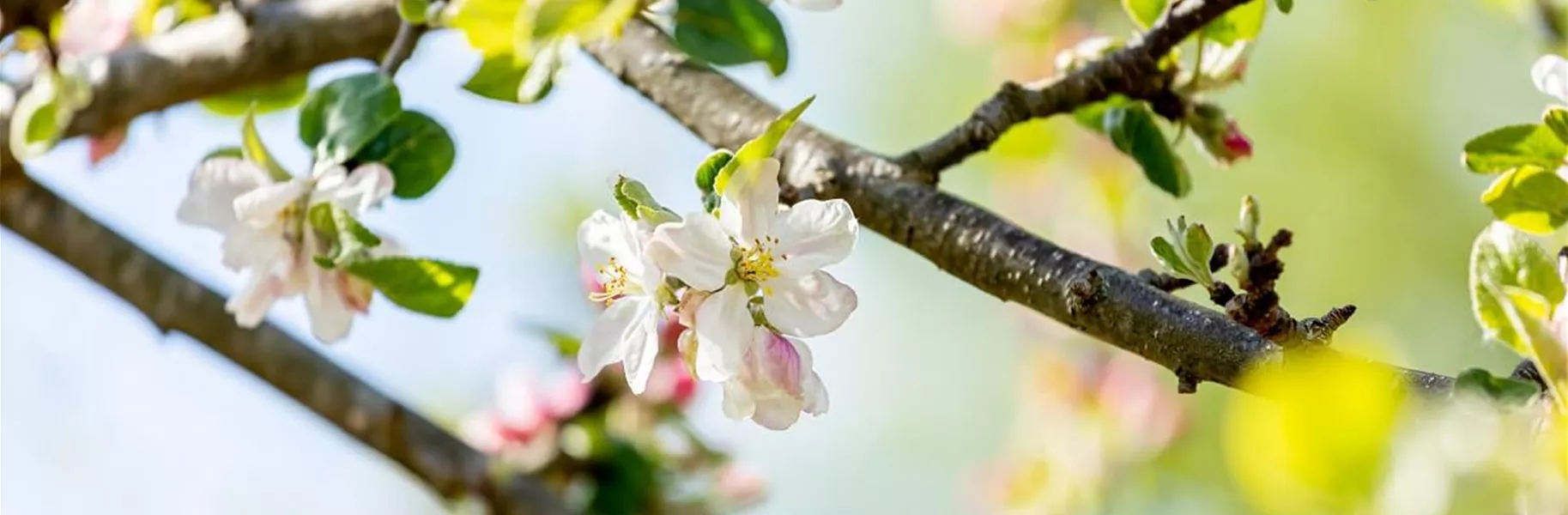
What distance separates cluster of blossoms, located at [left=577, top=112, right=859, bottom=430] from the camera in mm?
405

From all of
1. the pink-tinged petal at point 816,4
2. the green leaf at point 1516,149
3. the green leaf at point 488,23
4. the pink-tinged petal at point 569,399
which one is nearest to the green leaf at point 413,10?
the green leaf at point 488,23

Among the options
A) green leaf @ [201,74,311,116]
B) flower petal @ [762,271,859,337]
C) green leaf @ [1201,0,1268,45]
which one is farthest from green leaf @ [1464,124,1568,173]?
green leaf @ [201,74,311,116]

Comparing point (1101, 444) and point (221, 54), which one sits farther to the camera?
point (1101, 444)

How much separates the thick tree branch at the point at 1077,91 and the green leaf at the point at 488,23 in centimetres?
15

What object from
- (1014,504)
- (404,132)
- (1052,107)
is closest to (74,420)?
(1014,504)

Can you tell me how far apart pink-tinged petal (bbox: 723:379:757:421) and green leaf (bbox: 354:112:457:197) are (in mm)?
186

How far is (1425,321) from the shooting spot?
1854 millimetres

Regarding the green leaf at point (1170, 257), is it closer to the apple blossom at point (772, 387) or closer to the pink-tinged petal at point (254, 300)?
the apple blossom at point (772, 387)

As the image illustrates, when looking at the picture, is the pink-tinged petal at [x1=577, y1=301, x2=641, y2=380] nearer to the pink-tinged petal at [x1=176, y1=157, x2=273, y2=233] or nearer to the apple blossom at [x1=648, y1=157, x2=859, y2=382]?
the apple blossom at [x1=648, y1=157, x2=859, y2=382]

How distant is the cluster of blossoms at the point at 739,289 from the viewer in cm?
41

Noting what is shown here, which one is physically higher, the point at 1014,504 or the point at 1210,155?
the point at 1210,155

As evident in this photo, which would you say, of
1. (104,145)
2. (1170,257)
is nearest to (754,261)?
Answer: (1170,257)

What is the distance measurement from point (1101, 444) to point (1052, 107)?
87 cm

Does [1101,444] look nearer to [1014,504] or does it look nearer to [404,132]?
[1014,504]
